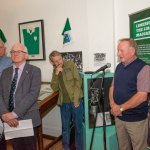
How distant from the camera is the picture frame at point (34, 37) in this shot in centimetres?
367

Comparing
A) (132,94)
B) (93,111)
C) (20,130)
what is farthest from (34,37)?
(132,94)

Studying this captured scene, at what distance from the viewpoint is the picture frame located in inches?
144

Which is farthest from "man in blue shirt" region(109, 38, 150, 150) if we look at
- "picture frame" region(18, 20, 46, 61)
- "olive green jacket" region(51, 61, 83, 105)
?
"picture frame" region(18, 20, 46, 61)

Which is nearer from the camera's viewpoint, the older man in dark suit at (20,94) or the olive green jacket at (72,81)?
the older man in dark suit at (20,94)

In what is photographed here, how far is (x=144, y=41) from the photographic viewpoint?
2.35 m

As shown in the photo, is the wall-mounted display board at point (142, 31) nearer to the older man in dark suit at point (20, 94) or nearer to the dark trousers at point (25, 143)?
the older man in dark suit at point (20, 94)

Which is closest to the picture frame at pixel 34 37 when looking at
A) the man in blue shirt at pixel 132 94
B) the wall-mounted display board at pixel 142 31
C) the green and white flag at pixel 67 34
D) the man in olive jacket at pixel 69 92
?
the green and white flag at pixel 67 34

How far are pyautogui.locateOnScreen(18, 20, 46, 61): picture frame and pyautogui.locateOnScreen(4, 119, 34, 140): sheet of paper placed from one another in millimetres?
1688

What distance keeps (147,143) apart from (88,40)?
1604 millimetres

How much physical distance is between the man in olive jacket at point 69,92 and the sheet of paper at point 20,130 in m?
0.77

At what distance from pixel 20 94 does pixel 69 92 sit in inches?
32.7

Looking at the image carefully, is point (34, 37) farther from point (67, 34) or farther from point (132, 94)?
point (132, 94)

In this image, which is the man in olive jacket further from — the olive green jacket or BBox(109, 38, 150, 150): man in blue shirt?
BBox(109, 38, 150, 150): man in blue shirt

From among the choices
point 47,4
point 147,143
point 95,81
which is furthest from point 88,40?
point 147,143
